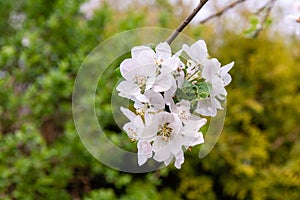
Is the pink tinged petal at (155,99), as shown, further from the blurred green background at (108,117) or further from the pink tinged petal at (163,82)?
the blurred green background at (108,117)

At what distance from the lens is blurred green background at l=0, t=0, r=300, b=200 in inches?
58.1

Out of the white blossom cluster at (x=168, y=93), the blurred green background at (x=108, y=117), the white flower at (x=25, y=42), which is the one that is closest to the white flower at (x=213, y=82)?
the white blossom cluster at (x=168, y=93)

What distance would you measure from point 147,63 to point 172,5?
180 centimetres

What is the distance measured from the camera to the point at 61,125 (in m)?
1.78

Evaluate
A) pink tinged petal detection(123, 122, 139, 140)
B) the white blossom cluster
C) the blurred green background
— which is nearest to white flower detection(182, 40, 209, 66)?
the white blossom cluster

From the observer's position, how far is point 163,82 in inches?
19.2

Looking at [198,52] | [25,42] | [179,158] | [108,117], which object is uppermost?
[198,52]

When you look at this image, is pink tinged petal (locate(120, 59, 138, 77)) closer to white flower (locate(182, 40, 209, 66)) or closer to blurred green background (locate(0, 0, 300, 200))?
white flower (locate(182, 40, 209, 66))

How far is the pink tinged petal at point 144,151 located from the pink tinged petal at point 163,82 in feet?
0.24

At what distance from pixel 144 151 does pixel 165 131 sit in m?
0.04

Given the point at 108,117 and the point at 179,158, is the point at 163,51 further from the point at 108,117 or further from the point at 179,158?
the point at 108,117

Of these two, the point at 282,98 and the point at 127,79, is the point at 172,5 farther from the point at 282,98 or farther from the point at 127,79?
the point at 127,79

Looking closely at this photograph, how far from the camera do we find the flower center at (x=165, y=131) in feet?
1.66

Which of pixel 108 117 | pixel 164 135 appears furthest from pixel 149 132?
pixel 108 117
